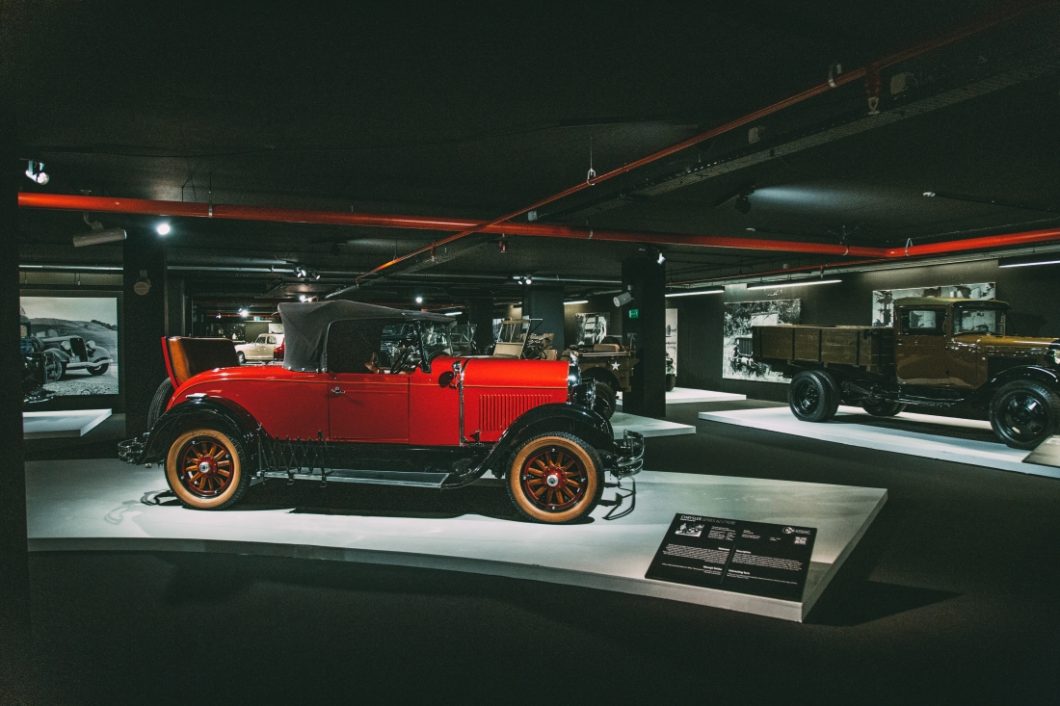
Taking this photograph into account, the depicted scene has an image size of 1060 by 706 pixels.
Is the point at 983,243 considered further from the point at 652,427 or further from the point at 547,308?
the point at 547,308

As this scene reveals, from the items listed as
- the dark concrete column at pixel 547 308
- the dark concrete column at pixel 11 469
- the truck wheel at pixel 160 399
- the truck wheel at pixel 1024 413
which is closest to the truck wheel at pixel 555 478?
the dark concrete column at pixel 11 469

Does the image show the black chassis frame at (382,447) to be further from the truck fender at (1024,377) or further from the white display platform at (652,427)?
the truck fender at (1024,377)

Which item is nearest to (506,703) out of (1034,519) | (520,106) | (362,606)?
(362,606)

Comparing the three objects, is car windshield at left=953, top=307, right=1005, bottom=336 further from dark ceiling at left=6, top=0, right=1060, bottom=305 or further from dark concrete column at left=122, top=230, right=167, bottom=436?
dark concrete column at left=122, top=230, right=167, bottom=436

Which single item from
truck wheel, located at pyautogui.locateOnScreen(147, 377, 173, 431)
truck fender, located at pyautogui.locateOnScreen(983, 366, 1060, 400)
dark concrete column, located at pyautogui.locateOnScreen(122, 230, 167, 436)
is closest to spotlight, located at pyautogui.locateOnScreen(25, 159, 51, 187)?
truck wheel, located at pyautogui.locateOnScreen(147, 377, 173, 431)

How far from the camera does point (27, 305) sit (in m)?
12.3

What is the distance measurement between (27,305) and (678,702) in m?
14.8

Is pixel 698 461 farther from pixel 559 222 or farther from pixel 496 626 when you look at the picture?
pixel 496 626

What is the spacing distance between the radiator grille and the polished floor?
1550mm

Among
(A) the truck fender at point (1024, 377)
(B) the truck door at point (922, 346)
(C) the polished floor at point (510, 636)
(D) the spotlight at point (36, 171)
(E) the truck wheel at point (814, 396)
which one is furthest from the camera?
(E) the truck wheel at point (814, 396)

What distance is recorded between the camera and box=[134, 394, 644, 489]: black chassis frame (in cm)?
501

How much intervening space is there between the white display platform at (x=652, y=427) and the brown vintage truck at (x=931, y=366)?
283cm

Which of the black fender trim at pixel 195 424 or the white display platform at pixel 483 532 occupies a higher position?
the black fender trim at pixel 195 424

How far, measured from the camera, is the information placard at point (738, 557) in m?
3.43
